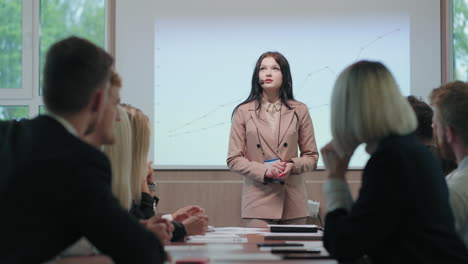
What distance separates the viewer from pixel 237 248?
245cm

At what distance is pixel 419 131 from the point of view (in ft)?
10.8

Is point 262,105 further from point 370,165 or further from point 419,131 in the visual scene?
point 370,165

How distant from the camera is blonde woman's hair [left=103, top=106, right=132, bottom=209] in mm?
2520

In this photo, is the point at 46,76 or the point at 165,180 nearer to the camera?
the point at 46,76

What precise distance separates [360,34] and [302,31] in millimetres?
517

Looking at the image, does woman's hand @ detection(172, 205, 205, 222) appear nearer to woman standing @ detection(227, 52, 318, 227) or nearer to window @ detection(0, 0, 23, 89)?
woman standing @ detection(227, 52, 318, 227)

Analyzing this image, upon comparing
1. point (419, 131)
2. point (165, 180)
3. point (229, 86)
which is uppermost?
point (229, 86)

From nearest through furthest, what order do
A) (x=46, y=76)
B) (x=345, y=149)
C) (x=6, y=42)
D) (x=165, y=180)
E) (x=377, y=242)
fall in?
(x=46, y=76), (x=377, y=242), (x=345, y=149), (x=165, y=180), (x=6, y=42)

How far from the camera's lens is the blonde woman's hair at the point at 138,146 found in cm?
290

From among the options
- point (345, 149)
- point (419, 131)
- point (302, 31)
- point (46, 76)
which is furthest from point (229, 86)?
point (46, 76)

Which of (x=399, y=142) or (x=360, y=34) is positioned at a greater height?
(x=360, y=34)

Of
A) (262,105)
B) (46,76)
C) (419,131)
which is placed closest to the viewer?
(46,76)

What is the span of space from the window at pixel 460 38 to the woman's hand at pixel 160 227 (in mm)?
4057

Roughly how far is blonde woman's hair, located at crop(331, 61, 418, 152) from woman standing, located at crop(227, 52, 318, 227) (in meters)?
1.96
